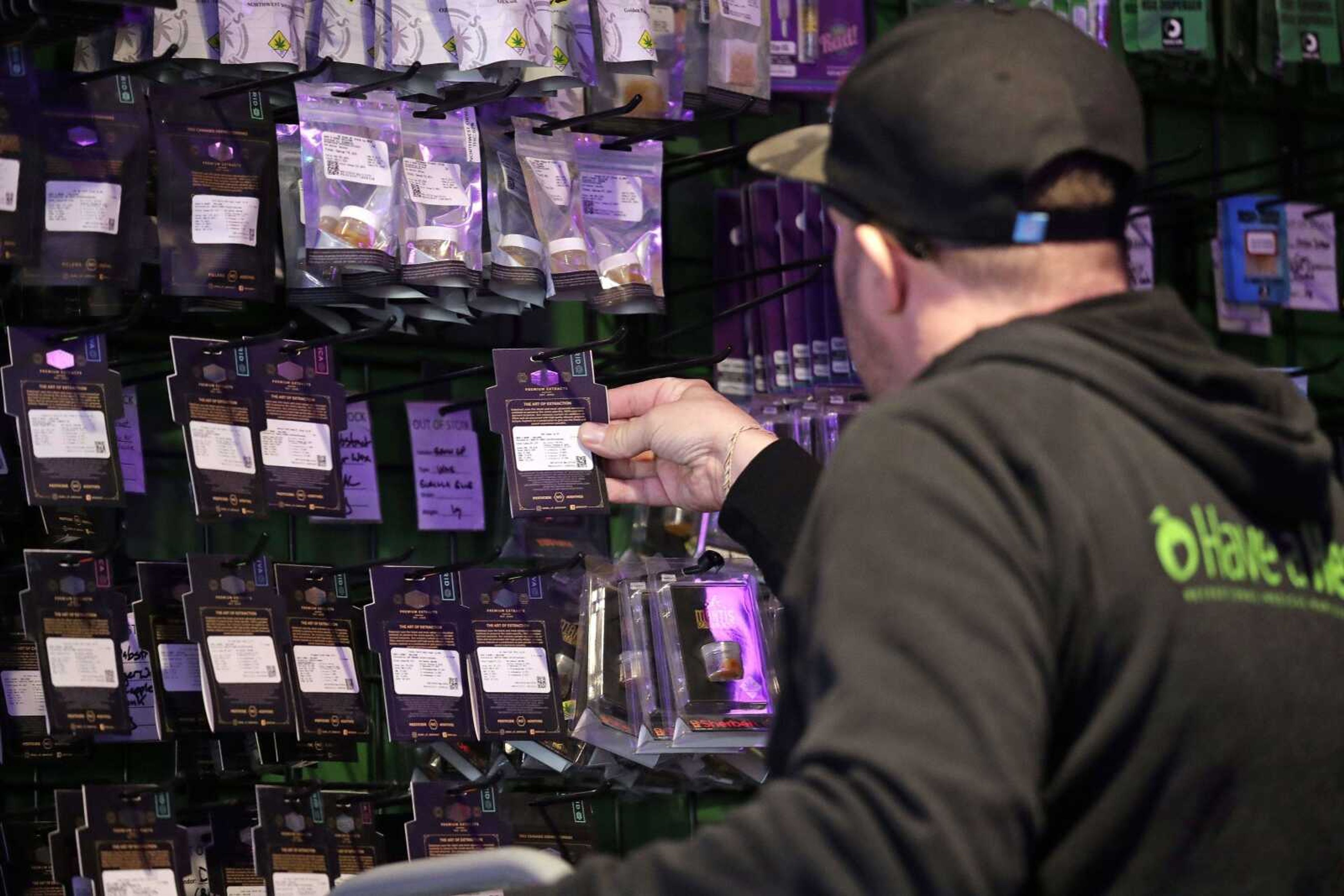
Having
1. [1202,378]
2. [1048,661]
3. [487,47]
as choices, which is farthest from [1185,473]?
[487,47]

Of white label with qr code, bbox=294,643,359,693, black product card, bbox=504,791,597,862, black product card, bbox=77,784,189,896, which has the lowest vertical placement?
black product card, bbox=504,791,597,862

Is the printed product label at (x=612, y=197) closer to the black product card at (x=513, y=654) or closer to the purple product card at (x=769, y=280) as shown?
the purple product card at (x=769, y=280)

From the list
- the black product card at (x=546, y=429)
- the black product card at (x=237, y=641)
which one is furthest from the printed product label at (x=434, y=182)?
the black product card at (x=237, y=641)

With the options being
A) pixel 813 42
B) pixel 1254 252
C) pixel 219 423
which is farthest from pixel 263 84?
pixel 1254 252

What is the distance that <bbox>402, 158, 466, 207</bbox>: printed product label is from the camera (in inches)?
98.9

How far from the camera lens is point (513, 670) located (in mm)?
2588

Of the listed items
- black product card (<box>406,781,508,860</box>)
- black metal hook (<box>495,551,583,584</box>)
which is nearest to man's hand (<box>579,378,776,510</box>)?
black metal hook (<box>495,551,583,584</box>)

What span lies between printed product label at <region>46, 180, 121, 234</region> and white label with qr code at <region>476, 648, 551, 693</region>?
815mm

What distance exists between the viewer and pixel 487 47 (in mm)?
2506

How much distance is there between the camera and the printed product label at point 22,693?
7.67 feet

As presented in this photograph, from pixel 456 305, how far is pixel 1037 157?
60.7 inches

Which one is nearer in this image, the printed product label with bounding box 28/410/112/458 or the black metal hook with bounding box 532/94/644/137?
the printed product label with bounding box 28/410/112/458

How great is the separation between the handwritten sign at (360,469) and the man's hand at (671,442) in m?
0.47

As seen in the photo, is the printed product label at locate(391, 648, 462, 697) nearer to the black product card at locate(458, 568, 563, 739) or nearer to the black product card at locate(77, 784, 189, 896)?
the black product card at locate(458, 568, 563, 739)
